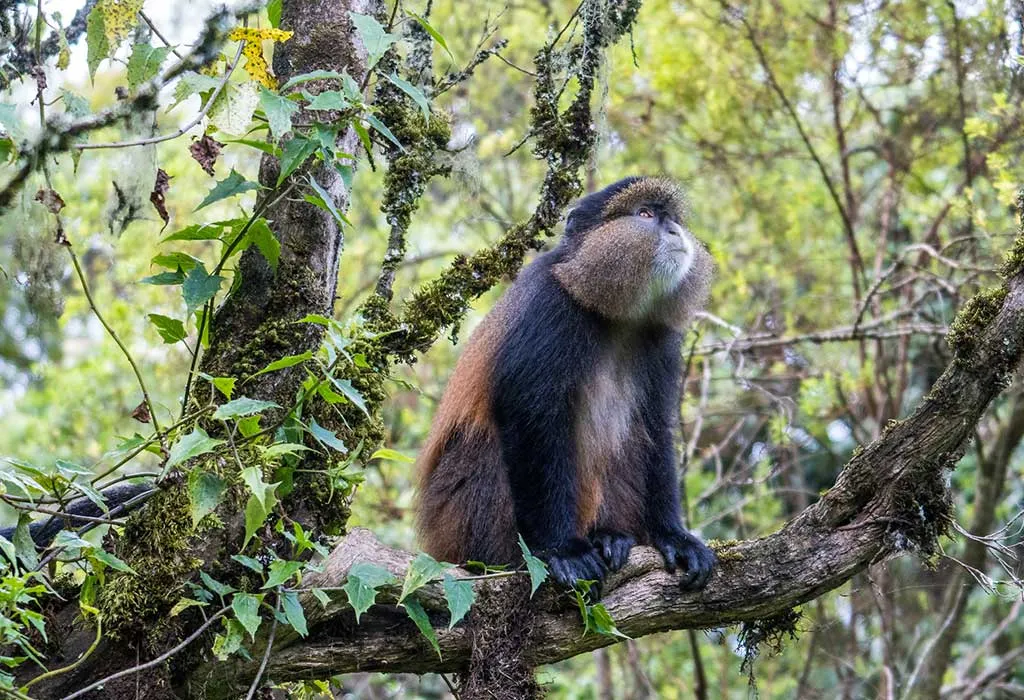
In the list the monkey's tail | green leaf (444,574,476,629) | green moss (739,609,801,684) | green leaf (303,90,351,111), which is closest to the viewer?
green leaf (303,90,351,111)

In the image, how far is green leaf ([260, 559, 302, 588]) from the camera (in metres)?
3.00

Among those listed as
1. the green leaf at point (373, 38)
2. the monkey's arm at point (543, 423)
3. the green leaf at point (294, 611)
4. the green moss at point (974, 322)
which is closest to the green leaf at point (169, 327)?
the green leaf at point (294, 611)

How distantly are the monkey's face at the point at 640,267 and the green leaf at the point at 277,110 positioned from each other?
2.19 metres

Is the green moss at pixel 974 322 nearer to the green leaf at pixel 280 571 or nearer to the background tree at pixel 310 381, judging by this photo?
the background tree at pixel 310 381

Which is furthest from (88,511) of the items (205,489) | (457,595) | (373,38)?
(373,38)

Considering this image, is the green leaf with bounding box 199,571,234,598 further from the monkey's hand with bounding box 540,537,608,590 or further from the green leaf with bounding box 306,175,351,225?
the monkey's hand with bounding box 540,537,608,590

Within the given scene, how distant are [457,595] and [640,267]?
2181mm

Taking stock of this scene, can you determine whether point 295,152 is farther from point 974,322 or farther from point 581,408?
point 974,322

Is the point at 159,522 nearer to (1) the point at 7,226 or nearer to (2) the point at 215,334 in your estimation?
(2) the point at 215,334

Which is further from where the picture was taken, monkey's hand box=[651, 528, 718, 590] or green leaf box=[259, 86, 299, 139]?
monkey's hand box=[651, 528, 718, 590]

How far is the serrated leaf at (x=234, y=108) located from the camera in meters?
2.96

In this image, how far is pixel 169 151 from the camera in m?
9.71

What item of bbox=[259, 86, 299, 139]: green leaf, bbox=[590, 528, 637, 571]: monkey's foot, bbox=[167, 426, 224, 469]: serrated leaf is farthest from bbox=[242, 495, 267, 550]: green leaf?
bbox=[590, 528, 637, 571]: monkey's foot

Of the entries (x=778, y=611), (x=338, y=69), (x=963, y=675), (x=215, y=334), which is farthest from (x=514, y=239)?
(x=963, y=675)
